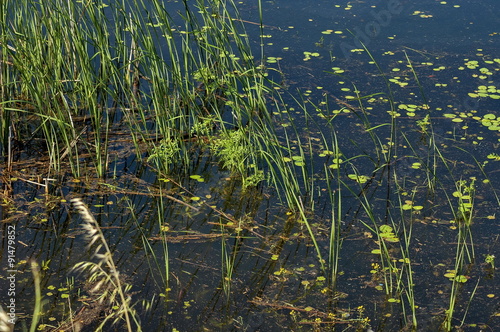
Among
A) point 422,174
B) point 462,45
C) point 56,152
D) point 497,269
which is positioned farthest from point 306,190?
point 462,45

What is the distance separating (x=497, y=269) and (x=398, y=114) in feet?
5.43

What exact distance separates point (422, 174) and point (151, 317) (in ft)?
6.39

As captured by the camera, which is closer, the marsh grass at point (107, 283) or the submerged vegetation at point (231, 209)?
the marsh grass at point (107, 283)

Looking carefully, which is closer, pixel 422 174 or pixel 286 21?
pixel 422 174

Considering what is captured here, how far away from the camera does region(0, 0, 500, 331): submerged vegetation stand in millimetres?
2898

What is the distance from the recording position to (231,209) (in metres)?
3.66

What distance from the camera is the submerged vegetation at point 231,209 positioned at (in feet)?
9.51

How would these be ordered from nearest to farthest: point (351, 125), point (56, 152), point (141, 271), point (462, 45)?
1. point (141, 271)
2. point (56, 152)
3. point (351, 125)
4. point (462, 45)

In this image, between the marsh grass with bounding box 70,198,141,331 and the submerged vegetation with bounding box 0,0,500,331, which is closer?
the marsh grass with bounding box 70,198,141,331

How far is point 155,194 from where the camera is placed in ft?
12.4

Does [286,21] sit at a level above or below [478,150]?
above

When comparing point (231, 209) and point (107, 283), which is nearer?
point (107, 283)

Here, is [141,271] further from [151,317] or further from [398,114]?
[398,114]

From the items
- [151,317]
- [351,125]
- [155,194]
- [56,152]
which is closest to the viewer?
[151,317]
